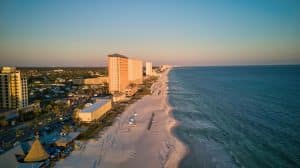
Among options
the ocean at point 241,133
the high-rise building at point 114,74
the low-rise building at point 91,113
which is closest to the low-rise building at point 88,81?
the high-rise building at point 114,74

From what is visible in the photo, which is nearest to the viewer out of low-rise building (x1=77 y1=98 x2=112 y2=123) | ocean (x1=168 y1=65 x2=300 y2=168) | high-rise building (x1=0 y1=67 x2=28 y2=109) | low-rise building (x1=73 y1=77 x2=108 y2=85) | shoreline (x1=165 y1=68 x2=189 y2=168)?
shoreline (x1=165 y1=68 x2=189 y2=168)

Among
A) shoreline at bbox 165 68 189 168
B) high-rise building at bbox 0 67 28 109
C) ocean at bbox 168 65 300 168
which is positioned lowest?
shoreline at bbox 165 68 189 168

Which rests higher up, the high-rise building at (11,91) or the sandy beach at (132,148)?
the high-rise building at (11,91)

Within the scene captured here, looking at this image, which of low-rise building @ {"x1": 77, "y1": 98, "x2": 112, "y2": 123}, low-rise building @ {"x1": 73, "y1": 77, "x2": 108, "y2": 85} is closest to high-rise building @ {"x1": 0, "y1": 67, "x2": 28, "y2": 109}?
low-rise building @ {"x1": 77, "y1": 98, "x2": 112, "y2": 123}

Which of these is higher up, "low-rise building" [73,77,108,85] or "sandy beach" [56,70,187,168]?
"low-rise building" [73,77,108,85]

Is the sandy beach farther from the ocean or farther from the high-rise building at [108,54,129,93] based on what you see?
the high-rise building at [108,54,129,93]

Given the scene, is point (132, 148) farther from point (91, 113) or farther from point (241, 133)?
point (241, 133)

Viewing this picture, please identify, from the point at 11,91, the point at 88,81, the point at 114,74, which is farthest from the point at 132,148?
the point at 88,81

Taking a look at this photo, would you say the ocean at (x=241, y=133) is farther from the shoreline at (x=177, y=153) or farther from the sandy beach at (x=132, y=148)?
the sandy beach at (x=132, y=148)

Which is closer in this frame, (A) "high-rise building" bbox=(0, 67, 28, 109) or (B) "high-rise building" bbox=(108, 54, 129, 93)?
(A) "high-rise building" bbox=(0, 67, 28, 109)
